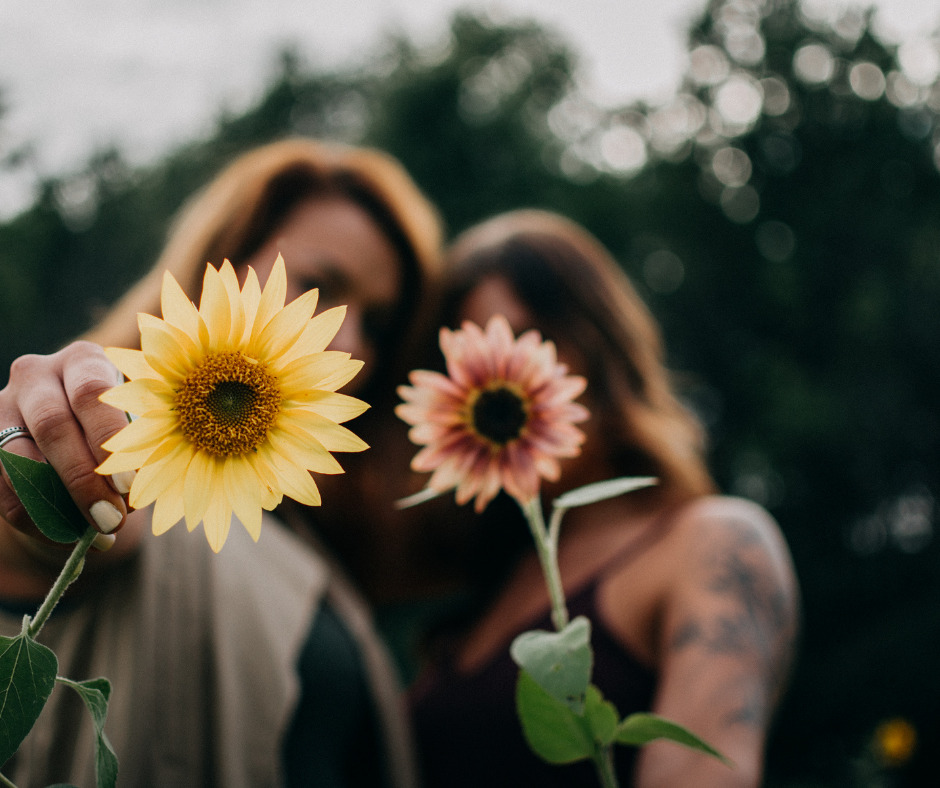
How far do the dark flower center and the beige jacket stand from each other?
71 centimetres

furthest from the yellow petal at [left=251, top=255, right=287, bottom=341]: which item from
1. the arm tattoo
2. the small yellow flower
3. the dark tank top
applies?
the small yellow flower

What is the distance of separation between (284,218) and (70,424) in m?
1.64

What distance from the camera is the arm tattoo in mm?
1232

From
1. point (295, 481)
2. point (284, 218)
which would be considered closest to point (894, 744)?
point (284, 218)

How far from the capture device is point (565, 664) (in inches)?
14.7

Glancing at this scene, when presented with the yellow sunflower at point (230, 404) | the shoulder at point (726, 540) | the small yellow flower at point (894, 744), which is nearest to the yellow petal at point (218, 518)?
the yellow sunflower at point (230, 404)

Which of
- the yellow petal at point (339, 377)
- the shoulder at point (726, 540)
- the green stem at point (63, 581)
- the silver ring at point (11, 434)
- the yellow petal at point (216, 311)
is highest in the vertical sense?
the yellow petal at point (216, 311)

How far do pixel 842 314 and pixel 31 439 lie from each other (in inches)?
377

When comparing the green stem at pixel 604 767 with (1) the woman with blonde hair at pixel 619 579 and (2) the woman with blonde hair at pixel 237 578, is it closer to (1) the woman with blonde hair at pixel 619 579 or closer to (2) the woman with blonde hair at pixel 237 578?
(2) the woman with blonde hair at pixel 237 578

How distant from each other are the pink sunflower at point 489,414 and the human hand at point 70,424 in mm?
206

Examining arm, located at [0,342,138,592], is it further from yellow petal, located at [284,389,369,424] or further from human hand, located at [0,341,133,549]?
yellow petal, located at [284,389,369,424]

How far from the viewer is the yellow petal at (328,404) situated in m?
0.36

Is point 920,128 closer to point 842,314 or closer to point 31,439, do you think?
point 842,314

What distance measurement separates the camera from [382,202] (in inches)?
Answer: 85.2
